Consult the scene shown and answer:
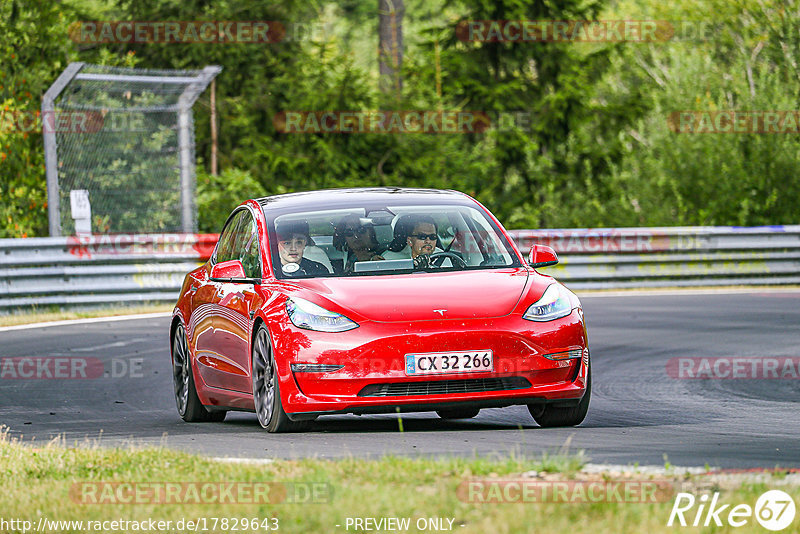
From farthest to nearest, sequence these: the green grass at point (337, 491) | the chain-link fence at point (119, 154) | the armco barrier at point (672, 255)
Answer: the armco barrier at point (672, 255)
the chain-link fence at point (119, 154)
the green grass at point (337, 491)

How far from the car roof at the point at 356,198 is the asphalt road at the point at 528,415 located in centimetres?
145

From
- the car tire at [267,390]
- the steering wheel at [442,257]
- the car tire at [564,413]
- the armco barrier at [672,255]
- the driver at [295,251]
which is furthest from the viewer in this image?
the armco barrier at [672,255]

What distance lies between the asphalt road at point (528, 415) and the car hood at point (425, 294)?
697 mm

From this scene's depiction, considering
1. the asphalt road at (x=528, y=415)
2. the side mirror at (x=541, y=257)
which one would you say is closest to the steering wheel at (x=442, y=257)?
the side mirror at (x=541, y=257)

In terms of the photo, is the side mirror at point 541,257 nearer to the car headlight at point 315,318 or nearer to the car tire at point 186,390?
the car headlight at point 315,318

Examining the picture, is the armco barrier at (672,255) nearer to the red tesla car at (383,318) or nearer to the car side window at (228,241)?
the car side window at (228,241)

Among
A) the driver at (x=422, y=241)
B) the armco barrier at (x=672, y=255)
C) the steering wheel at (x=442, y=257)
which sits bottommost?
the armco barrier at (x=672, y=255)

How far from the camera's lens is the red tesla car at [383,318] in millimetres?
8398

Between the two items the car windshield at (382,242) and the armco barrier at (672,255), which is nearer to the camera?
the car windshield at (382,242)

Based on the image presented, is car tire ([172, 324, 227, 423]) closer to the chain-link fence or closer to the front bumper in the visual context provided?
the front bumper

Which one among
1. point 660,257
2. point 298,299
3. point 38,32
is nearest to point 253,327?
point 298,299

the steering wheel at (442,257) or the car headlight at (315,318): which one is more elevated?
the steering wheel at (442,257)

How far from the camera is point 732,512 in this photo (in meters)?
5.10

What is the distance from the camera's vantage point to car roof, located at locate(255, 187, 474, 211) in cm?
996
